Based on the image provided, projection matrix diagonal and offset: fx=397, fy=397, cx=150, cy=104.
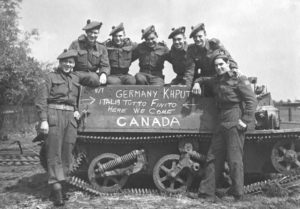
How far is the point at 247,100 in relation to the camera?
6336 millimetres

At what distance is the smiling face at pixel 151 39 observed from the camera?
770 centimetres

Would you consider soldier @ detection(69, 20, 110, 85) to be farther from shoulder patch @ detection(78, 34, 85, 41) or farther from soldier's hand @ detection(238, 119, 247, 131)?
soldier's hand @ detection(238, 119, 247, 131)

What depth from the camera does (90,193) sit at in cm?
688

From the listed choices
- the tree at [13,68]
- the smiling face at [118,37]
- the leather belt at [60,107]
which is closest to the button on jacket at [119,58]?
the smiling face at [118,37]

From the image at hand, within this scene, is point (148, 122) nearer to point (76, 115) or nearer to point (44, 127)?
point (76, 115)

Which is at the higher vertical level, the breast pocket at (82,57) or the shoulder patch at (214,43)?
the shoulder patch at (214,43)

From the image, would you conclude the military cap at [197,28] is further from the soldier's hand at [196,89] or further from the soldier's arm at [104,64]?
the soldier's arm at [104,64]

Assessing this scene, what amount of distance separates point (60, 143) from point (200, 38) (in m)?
3.04

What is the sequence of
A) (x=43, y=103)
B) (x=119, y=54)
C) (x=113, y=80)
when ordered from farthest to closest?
(x=119, y=54)
(x=113, y=80)
(x=43, y=103)

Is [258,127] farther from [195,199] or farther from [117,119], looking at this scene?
[117,119]

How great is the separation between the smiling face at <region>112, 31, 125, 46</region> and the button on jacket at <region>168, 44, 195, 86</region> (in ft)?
3.25

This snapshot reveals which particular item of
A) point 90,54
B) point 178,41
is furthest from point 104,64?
point 178,41

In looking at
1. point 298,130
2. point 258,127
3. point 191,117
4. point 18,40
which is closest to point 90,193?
point 191,117

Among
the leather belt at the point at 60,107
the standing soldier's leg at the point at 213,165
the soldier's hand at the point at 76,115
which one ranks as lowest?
the standing soldier's leg at the point at 213,165
